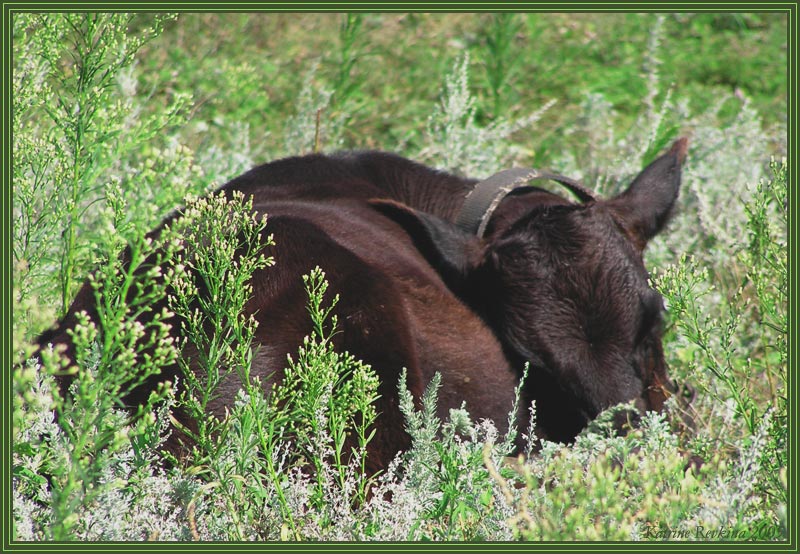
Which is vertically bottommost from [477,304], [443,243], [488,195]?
[477,304]

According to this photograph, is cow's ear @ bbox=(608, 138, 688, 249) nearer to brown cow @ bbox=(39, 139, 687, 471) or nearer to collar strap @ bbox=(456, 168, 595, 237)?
brown cow @ bbox=(39, 139, 687, 471)

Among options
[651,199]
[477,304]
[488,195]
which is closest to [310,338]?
[477,304]

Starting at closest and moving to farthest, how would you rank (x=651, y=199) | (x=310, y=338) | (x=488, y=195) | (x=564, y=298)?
1. (x=310, y=338)
2. (x=564, y=298)
3. (x=488, y=195)
4. (x=651, y=199)

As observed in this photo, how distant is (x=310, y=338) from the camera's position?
10.6 ft

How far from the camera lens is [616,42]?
30.3ft

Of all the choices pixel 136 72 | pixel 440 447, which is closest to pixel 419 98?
pixel 136 72

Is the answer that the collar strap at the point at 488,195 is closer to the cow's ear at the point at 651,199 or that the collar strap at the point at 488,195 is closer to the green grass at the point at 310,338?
the cow's ear at the point at 651,199

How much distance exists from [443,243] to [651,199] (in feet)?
3.38

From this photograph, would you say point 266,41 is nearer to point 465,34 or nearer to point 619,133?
point 465,34

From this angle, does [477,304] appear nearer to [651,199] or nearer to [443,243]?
[443,243]

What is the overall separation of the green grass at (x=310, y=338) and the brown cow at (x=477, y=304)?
106 mm

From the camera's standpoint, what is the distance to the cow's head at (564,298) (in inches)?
142

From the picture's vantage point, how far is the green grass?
2.50m

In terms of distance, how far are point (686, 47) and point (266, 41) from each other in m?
3.96
